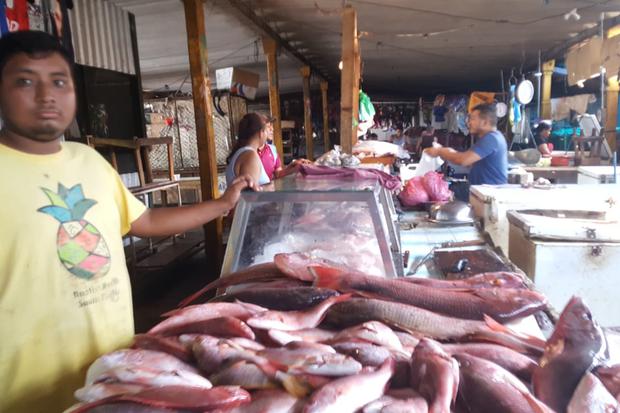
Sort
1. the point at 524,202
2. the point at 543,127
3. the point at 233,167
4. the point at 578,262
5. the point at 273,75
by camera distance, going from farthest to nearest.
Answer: the point at 543,127 → the point at 273,75 → the point at 233,167 → the point at 524,202 → the point at 578,262

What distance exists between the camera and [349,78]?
5.71 m

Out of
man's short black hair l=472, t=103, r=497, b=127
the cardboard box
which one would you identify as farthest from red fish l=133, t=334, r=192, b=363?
the cardboard box

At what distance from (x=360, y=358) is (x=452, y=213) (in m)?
3.40

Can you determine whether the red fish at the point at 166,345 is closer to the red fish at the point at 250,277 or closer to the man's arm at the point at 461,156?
the red fish at the point at 250,277

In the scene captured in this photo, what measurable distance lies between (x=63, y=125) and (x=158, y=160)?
506 inches

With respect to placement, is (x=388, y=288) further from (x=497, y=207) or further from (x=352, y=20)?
(x=352, y=20)

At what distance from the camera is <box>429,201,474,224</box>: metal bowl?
14.1ft

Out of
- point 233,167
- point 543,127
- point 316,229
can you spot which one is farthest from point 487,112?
point 543,127

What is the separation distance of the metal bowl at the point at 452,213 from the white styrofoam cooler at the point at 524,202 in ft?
0.41

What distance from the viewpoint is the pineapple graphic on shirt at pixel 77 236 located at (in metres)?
1.59

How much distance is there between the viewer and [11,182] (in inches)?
59.4

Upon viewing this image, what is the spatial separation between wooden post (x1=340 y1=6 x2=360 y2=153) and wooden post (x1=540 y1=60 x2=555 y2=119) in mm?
9868

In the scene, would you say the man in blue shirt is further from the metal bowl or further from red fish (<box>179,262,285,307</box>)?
red fish (<box>179,262,285,307</box>)

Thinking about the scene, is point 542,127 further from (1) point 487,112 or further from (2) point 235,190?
(2) point 235,190
